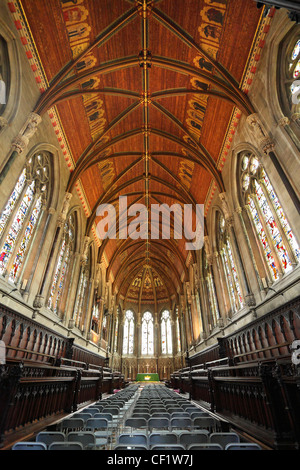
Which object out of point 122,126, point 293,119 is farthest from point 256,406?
point 122,126

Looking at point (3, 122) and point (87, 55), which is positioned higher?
point (87, 55)

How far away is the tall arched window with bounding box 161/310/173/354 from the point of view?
3497cm

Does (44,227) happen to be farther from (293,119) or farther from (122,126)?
(293,119)

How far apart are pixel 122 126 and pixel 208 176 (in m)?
6.75

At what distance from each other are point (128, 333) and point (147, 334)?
2855 mm

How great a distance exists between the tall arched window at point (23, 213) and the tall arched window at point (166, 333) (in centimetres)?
2897

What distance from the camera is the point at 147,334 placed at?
1446 inches

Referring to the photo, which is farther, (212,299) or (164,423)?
(212,299)

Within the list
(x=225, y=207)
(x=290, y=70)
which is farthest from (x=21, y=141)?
(x=225, y=207)

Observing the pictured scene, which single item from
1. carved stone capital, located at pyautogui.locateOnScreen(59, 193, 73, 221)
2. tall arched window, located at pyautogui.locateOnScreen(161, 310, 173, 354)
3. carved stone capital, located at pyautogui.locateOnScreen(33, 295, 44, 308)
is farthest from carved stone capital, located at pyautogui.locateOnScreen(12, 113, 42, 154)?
tall arched window, located at pyautogui.locateOnScreen(161, 310, 173, 354)

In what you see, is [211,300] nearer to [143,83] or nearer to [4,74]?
[143,83]

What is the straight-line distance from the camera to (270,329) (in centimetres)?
914

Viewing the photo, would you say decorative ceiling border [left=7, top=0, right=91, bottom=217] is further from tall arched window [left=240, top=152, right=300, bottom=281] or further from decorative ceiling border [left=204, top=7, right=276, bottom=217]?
tall arched window [left=240, top=152, right=300, bottom=281]

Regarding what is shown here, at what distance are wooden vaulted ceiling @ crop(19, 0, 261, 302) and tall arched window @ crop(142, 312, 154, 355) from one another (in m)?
23.6
